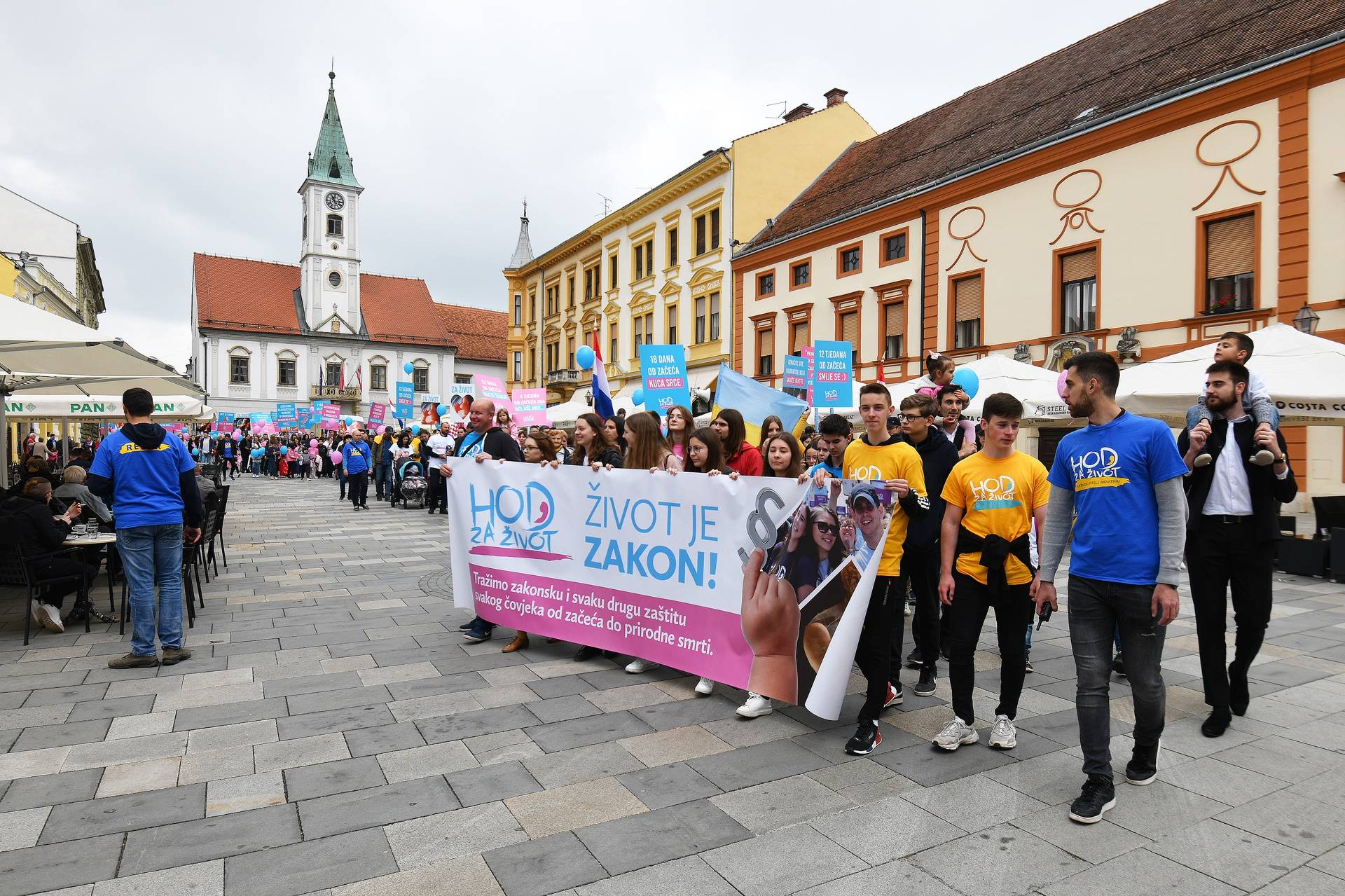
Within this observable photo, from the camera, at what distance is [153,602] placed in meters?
5.94

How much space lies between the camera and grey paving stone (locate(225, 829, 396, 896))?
3.00 meters

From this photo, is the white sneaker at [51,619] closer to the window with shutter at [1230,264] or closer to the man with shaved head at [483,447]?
the man with shaved head at [483,447]

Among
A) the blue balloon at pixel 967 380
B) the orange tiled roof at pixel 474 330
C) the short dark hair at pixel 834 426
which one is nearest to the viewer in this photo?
the short dark hair at pixel 834 426

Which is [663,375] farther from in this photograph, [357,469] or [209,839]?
[357,469]

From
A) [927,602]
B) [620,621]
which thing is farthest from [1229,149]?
[620,621]

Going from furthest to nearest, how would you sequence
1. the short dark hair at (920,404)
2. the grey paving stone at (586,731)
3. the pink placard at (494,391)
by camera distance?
the pink placard at (494,391) → the short dark hair at (920,404) → the grey paving stone at (586,731)

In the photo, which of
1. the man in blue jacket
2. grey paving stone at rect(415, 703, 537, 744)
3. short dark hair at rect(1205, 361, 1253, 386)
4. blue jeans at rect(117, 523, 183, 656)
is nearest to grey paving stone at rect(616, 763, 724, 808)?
grey paving stone at rect(415, 703, 537, 744)

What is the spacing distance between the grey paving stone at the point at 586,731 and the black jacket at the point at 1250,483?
333cm

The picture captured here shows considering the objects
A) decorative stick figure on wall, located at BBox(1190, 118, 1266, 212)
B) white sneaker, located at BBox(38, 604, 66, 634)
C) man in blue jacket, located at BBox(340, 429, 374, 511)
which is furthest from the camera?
man in blue jacket, located at BBox(340, 429, 374, 511)

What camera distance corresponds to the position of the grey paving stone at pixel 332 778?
149 inches

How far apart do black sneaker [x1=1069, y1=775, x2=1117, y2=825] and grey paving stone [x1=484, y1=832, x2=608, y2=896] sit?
2007mm

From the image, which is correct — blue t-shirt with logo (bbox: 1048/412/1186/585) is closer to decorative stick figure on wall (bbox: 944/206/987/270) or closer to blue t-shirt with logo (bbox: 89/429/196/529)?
blue t-shirt with logo (bbox: 89/429/196/529)

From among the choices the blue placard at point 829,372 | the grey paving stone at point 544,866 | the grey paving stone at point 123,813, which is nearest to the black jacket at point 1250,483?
the grey paving stone at point 544,866

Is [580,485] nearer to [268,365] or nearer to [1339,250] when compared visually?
[1339,250]
